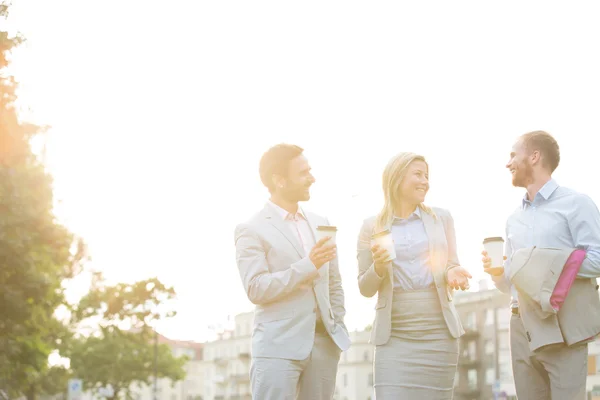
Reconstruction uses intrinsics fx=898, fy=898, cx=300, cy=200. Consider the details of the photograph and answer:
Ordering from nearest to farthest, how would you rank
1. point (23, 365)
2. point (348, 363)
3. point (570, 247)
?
point (570, 247)
point (23, 365)
point (348, 363)

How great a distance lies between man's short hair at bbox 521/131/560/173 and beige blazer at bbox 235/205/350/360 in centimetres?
156

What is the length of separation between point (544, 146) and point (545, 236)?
0.56 m

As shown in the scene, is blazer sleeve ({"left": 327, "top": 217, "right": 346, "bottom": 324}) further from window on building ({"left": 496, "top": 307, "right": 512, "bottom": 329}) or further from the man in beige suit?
window on building ({"left": 496, "top": 307, "right": 512, "bottom": 329})

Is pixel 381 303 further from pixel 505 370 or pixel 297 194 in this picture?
pixel 505 370

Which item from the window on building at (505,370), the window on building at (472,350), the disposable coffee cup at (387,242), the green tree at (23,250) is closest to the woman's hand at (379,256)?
the disposable coffee cup at (387,242)

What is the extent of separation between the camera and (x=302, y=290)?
237 inches

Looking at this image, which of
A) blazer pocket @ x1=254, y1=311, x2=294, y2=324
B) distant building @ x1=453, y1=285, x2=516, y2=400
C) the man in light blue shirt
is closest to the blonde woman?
the man in light blue shirt

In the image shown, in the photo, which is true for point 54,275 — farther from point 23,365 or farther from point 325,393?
point 325,393

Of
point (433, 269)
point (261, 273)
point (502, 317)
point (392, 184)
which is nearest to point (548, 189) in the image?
point (433, 269)

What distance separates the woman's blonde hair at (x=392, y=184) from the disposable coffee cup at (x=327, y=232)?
44 cm

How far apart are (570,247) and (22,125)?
18085 millimetres

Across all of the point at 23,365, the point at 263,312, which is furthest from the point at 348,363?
the point at 263,312

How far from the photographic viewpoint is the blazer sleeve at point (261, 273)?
229 inches

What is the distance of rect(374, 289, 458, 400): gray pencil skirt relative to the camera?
19.1 ft
